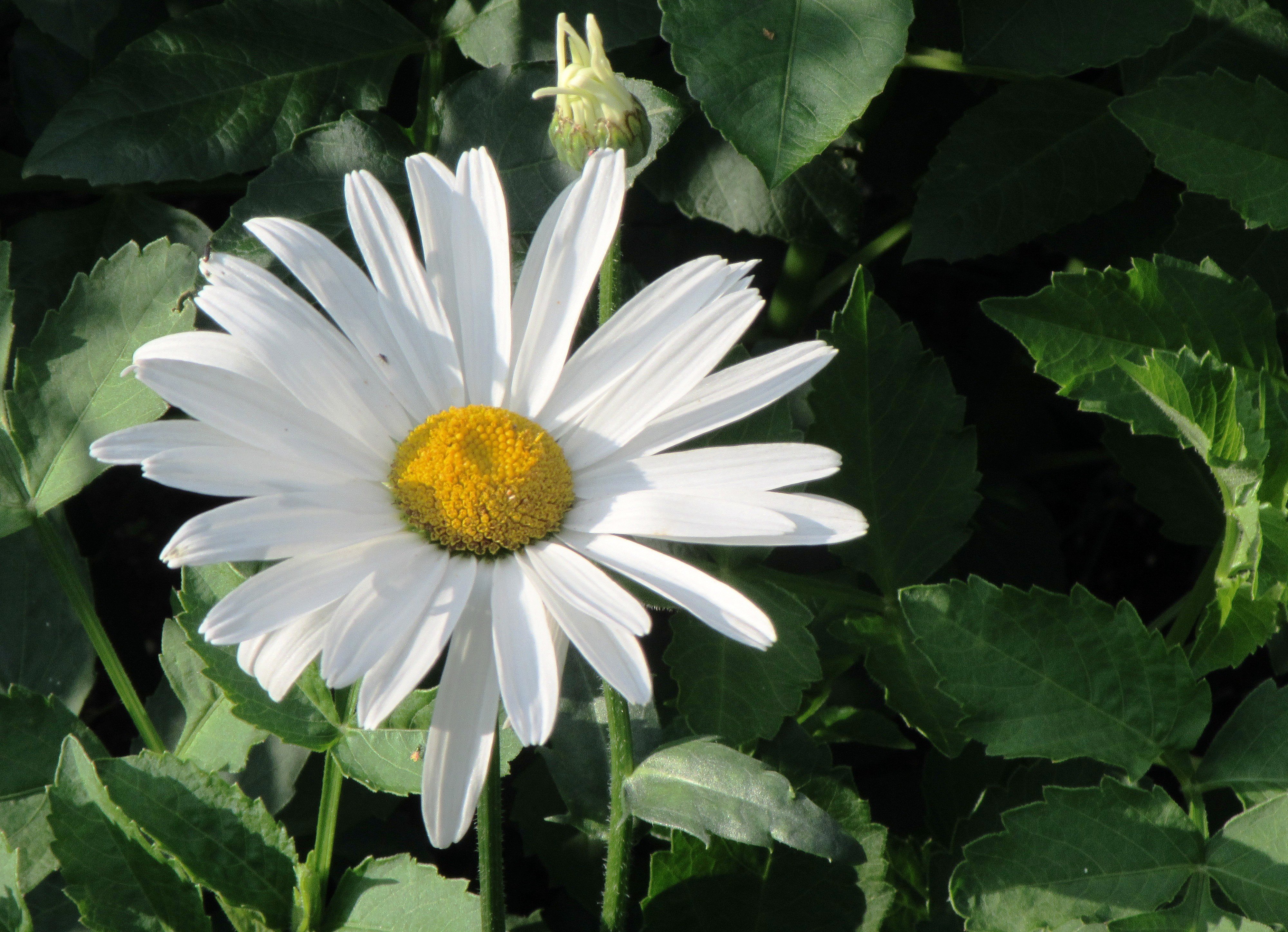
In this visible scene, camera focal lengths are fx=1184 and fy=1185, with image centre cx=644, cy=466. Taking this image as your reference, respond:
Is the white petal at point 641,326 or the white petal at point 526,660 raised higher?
the white petal at point 641,326

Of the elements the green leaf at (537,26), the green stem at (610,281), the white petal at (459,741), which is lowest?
the white petal at (459,741)

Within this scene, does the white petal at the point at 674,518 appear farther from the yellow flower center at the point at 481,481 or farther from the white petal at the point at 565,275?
the white petal at the point at 565,275

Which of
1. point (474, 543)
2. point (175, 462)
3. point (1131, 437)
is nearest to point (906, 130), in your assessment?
point (1131, 437)

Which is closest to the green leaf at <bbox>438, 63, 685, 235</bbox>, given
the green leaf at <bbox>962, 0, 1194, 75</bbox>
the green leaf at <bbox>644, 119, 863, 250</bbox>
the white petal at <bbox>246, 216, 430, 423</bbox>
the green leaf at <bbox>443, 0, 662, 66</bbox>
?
the green leaf at <bbox>443, 0, 662, 66</bbox>

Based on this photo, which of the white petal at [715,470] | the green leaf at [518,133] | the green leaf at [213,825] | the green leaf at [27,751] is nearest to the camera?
the white petal at [715,470]

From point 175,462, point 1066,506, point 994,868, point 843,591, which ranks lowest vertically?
point 1066,506

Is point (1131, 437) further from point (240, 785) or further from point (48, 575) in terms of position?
point (48, 575)

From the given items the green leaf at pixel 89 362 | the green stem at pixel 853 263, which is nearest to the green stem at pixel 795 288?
the green stem at pixel 853 263

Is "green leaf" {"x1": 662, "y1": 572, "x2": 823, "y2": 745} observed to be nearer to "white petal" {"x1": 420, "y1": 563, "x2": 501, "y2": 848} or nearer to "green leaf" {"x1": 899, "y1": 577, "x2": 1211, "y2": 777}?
"green leaf" {"x1": 899, "y1": 577, "x2": 1211, "y2": 777}
